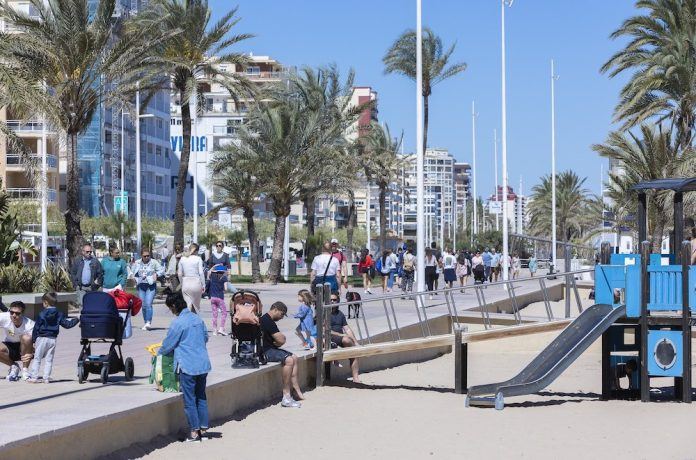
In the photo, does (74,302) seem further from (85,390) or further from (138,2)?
(138,2)

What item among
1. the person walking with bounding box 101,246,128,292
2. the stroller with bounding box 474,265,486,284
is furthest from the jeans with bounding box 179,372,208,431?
the stroller with bounding box 474,265,486,284

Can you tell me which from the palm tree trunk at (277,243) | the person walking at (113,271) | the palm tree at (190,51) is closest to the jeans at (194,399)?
the person walking at (113,271)

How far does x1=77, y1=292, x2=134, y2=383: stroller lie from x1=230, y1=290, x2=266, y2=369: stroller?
1.61 metres

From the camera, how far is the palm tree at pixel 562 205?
92938 millimetres

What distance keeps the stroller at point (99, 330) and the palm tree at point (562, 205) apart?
253ft

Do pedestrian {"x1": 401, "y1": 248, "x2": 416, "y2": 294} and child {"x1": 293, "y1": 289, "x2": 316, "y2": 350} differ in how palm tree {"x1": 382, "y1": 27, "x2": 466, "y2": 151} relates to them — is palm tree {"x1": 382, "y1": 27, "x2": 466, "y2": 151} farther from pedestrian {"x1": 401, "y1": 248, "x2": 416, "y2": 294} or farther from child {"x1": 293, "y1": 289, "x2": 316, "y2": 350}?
child {"x1": 293, "y1": 289, "x2": 316, "y2": 350}

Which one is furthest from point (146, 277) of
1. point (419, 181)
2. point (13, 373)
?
point (419, 181)

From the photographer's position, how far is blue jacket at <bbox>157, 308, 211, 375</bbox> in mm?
11648

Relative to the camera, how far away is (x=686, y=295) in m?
16.5

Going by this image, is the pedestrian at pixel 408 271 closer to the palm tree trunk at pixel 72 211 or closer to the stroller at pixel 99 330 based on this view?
the palm tree trunk at pixel 72 211

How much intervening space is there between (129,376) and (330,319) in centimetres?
467

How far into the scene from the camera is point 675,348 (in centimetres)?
1705

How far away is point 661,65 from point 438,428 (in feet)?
81.4

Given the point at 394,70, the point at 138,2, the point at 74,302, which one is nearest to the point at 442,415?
the point at 74,302
